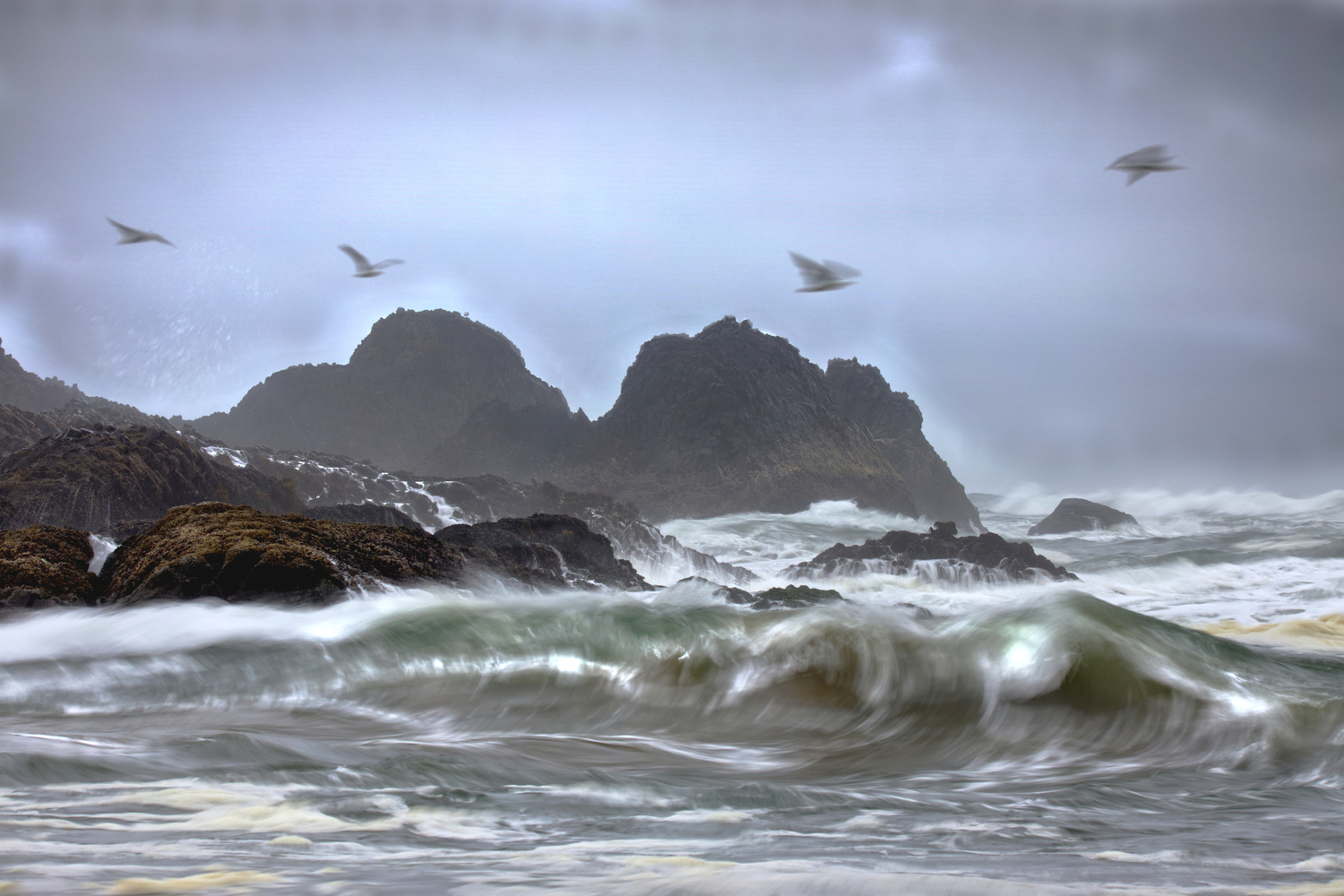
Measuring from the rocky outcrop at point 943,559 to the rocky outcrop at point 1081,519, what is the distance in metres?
40.8

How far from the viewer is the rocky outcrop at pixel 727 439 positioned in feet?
206

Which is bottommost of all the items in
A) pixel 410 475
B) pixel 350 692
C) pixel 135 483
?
pixel 350 692

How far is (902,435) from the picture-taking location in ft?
283

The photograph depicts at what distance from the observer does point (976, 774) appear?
408cm

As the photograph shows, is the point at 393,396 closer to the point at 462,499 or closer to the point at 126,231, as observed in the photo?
the point at 462,499

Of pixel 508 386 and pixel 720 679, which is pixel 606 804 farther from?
pixel 508 386

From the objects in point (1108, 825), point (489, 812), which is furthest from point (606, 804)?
point (1108, 825)

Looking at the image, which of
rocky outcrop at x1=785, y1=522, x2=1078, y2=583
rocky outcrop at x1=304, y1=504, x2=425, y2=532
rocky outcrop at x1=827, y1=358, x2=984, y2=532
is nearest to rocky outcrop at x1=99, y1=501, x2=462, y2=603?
rocky outcrop at x1=304, y1=504, x2=425, y2=532

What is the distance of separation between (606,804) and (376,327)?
388 feet

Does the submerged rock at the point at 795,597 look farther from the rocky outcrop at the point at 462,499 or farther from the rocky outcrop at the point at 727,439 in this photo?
the rocky outcrop at the point at 727,439

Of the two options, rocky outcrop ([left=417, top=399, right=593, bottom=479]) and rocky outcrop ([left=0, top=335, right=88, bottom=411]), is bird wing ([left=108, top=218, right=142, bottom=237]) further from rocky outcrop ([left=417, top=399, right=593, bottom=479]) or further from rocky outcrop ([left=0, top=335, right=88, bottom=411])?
rocky outcrop ([left=417, top=399, right=593, bottom=479])

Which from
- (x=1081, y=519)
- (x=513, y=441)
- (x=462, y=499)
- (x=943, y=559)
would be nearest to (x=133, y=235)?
(x=943, y=559)

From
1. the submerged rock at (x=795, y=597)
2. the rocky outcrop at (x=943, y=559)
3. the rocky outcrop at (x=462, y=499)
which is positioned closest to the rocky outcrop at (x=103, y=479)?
the rocky outcrop at (x=462, y=499)

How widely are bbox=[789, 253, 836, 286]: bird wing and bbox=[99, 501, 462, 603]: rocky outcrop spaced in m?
5.02
